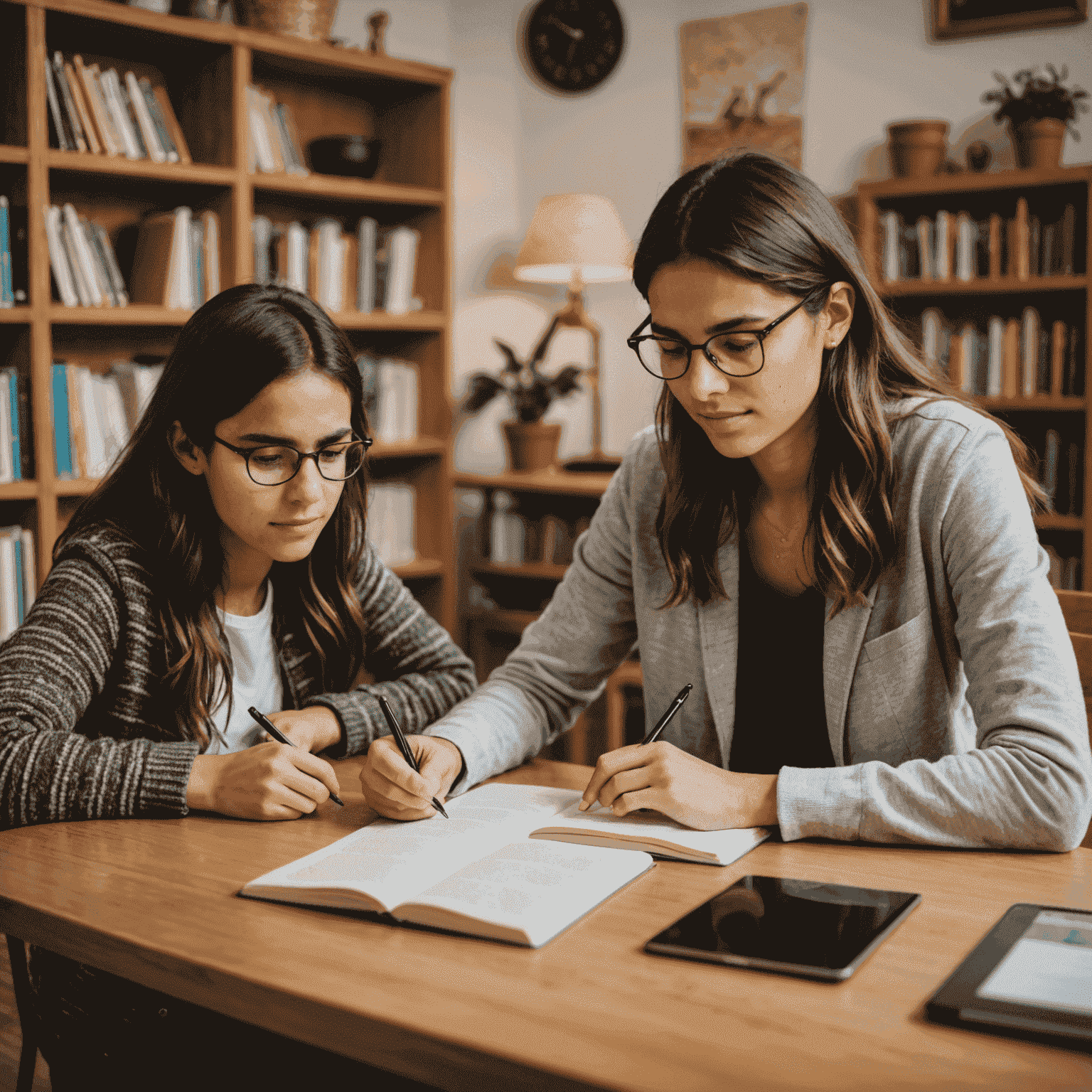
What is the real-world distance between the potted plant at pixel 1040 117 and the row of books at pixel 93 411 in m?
2.38

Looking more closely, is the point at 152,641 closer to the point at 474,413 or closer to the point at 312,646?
the point at 312,646

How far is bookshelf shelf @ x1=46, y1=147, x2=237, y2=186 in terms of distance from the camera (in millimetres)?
2814

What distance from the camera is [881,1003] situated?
77cm

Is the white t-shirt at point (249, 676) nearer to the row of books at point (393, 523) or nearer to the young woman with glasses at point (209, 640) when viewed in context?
the young woman with glasses at point (209, 640)

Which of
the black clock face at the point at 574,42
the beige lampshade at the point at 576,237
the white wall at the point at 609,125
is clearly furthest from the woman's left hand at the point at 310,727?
the black clock face at the point at 574,42

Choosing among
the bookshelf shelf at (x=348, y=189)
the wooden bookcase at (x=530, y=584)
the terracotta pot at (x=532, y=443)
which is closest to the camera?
the bookshelf shelf at (x=348, y=189)

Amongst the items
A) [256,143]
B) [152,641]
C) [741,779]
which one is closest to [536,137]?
[256,143]

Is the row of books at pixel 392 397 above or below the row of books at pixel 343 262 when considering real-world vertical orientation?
below

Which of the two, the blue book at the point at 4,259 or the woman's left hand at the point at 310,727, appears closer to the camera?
the woman's left hand at the point at 310,727

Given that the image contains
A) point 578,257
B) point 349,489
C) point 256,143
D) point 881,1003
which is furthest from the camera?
point 578,257

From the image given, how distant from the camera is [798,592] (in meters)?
1.41

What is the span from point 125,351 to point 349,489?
2012 mm

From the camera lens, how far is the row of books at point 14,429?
281 centimetres

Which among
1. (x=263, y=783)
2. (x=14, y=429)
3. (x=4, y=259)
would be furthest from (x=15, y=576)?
(x=263, y=783)
